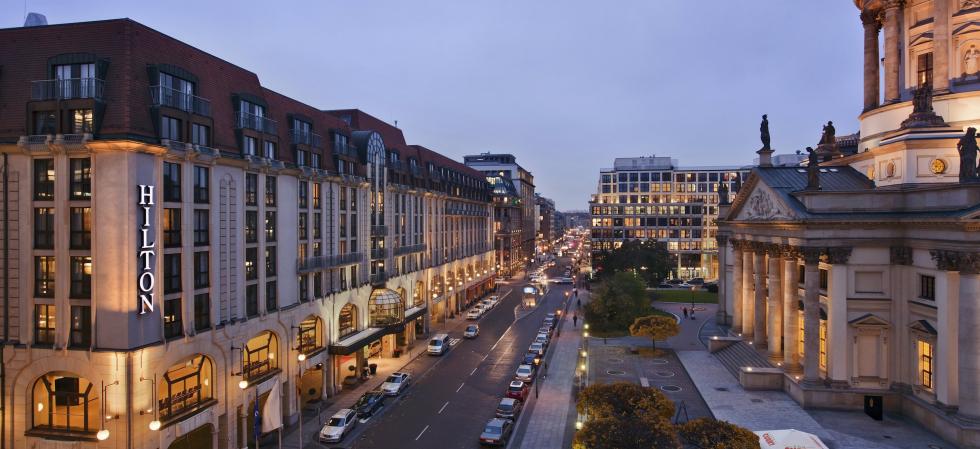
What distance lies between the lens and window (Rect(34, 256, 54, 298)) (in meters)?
30.0

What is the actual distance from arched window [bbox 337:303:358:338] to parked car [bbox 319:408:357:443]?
12188mm

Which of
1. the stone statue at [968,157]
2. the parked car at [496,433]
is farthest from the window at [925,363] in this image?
the parked car at [496,433]

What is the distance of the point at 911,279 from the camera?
40.0 meters

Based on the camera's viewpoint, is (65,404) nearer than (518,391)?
Yes

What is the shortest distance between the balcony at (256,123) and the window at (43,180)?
35.5 ft

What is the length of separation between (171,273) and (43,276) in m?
5.85

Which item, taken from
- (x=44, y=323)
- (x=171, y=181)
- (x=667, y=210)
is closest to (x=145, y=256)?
Answer: (x=171, y=181)

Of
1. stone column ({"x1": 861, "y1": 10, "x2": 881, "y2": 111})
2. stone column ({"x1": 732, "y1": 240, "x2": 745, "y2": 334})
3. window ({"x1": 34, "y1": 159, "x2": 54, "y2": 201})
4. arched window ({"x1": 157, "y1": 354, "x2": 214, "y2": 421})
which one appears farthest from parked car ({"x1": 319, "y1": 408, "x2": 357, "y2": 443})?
stone column ({"x1": 861, "y1": 10, "x2": 881, "y2": 111})

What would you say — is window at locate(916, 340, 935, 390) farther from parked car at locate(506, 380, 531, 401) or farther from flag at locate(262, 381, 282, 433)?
flag at locate(262, 381, 282, 433)

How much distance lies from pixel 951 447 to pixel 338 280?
43502 mm

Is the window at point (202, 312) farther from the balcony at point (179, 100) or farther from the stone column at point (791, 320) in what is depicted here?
the stone column at point (791, 320)

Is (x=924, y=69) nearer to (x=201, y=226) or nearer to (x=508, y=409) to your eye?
(x=508, y=409)

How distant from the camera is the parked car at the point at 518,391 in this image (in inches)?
1747

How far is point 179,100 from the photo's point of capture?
32562mm
